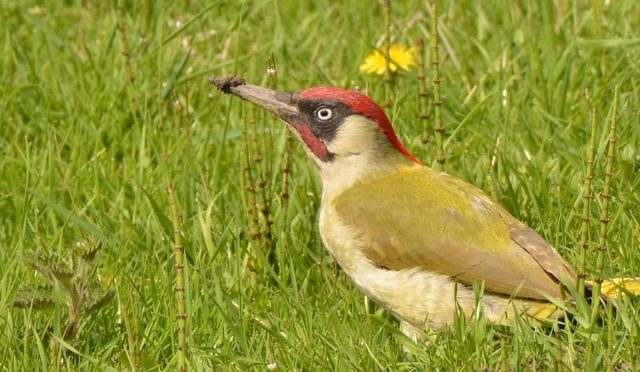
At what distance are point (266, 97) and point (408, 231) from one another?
71cm

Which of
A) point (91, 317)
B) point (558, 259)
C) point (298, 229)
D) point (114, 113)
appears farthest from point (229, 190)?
point (558, 259)

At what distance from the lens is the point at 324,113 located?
4699mm

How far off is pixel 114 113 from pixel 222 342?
5.88 feet

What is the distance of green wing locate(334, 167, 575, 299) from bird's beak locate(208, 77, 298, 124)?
35 cm

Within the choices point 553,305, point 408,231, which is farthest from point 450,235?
point 553,305

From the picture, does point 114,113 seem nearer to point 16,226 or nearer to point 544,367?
point 16,226

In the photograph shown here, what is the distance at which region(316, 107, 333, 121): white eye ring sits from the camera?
4684mm

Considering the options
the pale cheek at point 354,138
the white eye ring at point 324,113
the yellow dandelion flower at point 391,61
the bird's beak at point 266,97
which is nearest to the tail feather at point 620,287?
the pale cheek at point 354,138

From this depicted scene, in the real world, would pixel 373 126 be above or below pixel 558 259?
above

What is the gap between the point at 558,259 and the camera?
14.0 feet

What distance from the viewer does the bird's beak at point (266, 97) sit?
15.3 feet

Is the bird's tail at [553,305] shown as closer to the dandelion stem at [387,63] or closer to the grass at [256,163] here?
the grass at [256,163]

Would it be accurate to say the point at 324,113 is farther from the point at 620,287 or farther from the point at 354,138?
the point at 620,287

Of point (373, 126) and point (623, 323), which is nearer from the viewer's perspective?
point (623, 323)
